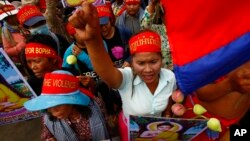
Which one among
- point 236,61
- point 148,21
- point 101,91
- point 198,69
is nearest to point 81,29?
point 198,69

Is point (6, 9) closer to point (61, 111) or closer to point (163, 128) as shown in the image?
point (61, 111)

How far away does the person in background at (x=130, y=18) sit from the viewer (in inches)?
148

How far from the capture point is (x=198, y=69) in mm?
1456

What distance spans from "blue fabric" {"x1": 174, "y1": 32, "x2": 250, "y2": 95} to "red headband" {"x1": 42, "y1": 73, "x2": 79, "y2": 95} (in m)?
0.92


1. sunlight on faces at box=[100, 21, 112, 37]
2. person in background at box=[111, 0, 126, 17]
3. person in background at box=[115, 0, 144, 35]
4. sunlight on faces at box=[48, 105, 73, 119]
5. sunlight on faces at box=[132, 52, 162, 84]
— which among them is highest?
person in background at box=[111, 0, 126, 17]

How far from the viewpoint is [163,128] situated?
2.10 m

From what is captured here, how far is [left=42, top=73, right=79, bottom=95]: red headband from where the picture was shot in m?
2.11

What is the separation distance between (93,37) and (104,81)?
0.42 metres

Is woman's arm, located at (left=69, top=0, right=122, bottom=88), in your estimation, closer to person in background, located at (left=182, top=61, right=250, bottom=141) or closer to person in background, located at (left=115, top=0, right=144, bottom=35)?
person in background, located at (left=182, top=61, right=250, bottom=141)

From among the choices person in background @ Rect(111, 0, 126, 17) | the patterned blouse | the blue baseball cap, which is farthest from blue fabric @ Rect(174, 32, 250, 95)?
person in background @ Rect(111, 0, 126, 17)

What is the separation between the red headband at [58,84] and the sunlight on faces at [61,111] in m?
0.10

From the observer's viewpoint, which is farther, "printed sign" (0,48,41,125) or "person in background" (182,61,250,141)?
"printed sign" (0,48,41,125)

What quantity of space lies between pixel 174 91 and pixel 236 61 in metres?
0.84

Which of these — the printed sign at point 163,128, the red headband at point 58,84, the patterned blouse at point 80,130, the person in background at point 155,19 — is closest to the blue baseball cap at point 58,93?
the red headband at point 58,84
